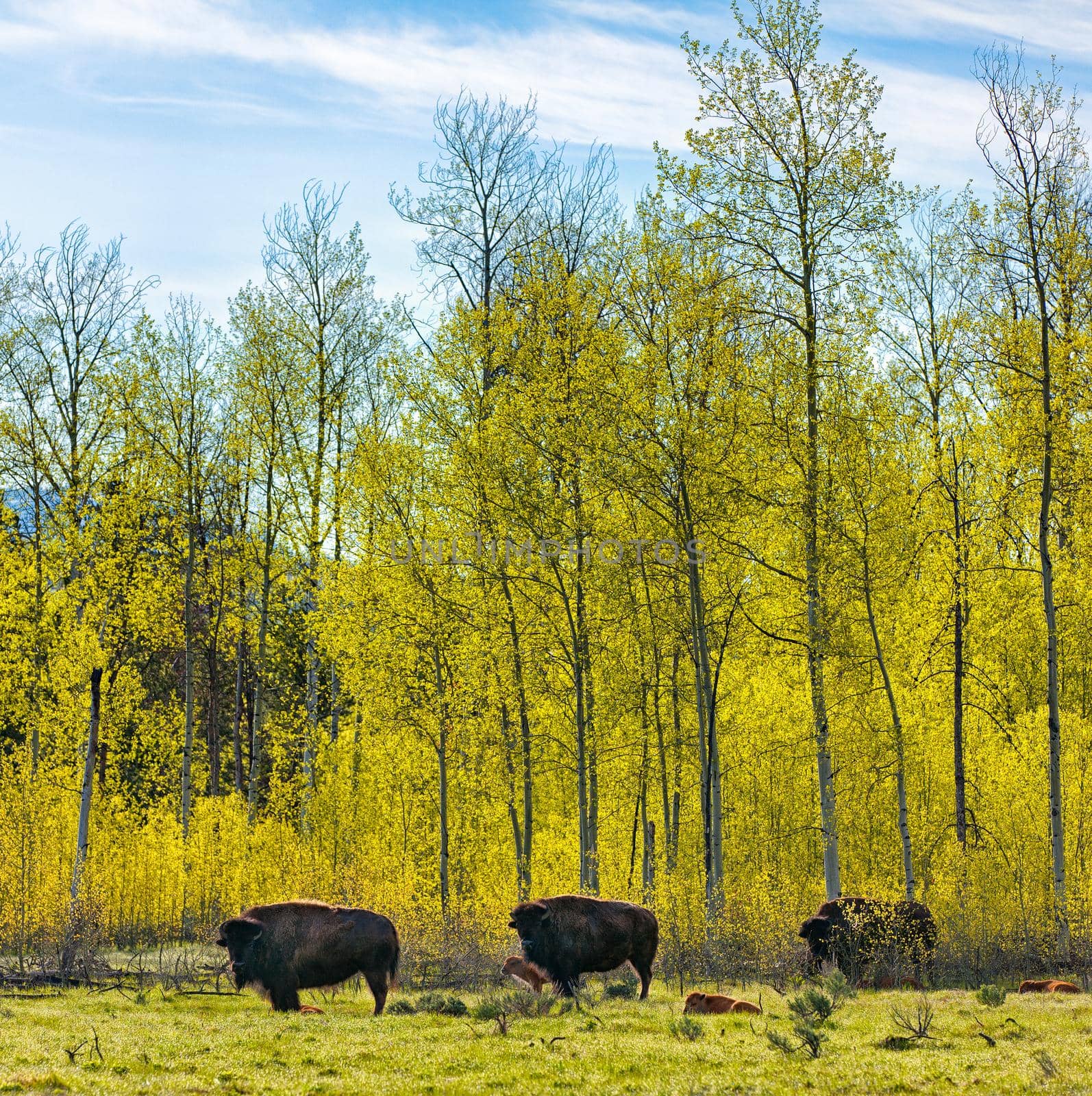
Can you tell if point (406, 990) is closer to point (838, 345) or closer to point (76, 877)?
point (76, 877)

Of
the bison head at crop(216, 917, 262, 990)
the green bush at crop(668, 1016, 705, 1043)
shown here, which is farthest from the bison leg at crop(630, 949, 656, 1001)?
the bison head at crop(216, 917, 262, 990)

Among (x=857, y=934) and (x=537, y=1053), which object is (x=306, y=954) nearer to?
(x=537, y=1053)

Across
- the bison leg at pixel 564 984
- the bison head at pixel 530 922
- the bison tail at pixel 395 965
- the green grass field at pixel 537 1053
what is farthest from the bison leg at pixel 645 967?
the bison tail at pixel 395 965

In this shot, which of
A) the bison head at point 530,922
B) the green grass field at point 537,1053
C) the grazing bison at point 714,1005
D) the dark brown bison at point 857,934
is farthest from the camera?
the dark brown bison at point 857,934

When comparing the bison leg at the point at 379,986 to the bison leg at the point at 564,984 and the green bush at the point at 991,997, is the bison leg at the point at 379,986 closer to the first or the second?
the bison leg at the point at 564,984

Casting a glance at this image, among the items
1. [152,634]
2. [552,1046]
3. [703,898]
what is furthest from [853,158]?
[152,634]

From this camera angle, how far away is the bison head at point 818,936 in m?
15.5

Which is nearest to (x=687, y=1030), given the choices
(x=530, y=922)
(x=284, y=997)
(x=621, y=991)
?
(x=530, y=922)

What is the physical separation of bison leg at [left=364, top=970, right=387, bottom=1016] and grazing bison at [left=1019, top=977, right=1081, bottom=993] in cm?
801

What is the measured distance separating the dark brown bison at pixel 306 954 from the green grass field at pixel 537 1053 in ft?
2.03

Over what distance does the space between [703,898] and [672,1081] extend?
815 cm

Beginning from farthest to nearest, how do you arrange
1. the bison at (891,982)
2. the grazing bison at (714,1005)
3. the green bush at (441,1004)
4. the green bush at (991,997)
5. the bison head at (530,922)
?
the bison at (891,982) < the bison head at (530,922) < the green bush at (991,997) < the green bush at (441,1004) < the grazing bison at (714,1005)

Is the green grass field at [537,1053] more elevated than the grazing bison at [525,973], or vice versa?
the green grass field at [537,1053]

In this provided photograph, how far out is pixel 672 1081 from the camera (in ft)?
27.4
